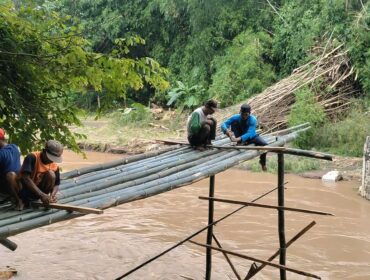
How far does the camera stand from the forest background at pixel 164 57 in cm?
440

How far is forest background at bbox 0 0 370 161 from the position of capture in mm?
4398

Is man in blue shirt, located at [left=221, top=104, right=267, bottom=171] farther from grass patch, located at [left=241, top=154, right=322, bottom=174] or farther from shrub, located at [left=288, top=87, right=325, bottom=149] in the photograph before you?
shrub, located at [left=288, top=87, right=325, bottom=149]

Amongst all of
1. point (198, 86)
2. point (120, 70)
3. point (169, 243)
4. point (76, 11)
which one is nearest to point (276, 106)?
point (198, 86)

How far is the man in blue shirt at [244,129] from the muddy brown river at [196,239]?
95.5 inches

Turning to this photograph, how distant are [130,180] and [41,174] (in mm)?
887

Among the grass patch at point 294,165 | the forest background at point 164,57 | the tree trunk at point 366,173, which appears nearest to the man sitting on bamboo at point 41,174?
the forest background at point 164,57

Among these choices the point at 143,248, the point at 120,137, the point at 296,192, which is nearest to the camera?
the point at 143,248

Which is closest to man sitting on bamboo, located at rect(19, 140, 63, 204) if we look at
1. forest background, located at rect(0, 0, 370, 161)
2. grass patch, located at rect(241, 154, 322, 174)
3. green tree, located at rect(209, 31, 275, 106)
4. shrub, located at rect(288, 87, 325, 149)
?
forest background, located at rect(0, 0, 370, 161)

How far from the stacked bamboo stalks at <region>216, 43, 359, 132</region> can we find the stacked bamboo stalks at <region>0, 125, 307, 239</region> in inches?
372

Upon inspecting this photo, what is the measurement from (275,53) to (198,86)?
335 cm

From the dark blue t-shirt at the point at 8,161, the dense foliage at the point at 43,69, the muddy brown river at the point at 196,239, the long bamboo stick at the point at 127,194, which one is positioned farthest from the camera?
the muddy brown river at the point at 196,239

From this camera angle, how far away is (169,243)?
29.5 ft

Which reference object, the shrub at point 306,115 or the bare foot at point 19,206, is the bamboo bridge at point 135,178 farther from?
the shrub at point 306,115

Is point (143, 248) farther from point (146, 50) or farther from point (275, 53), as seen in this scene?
point (146, 50)
